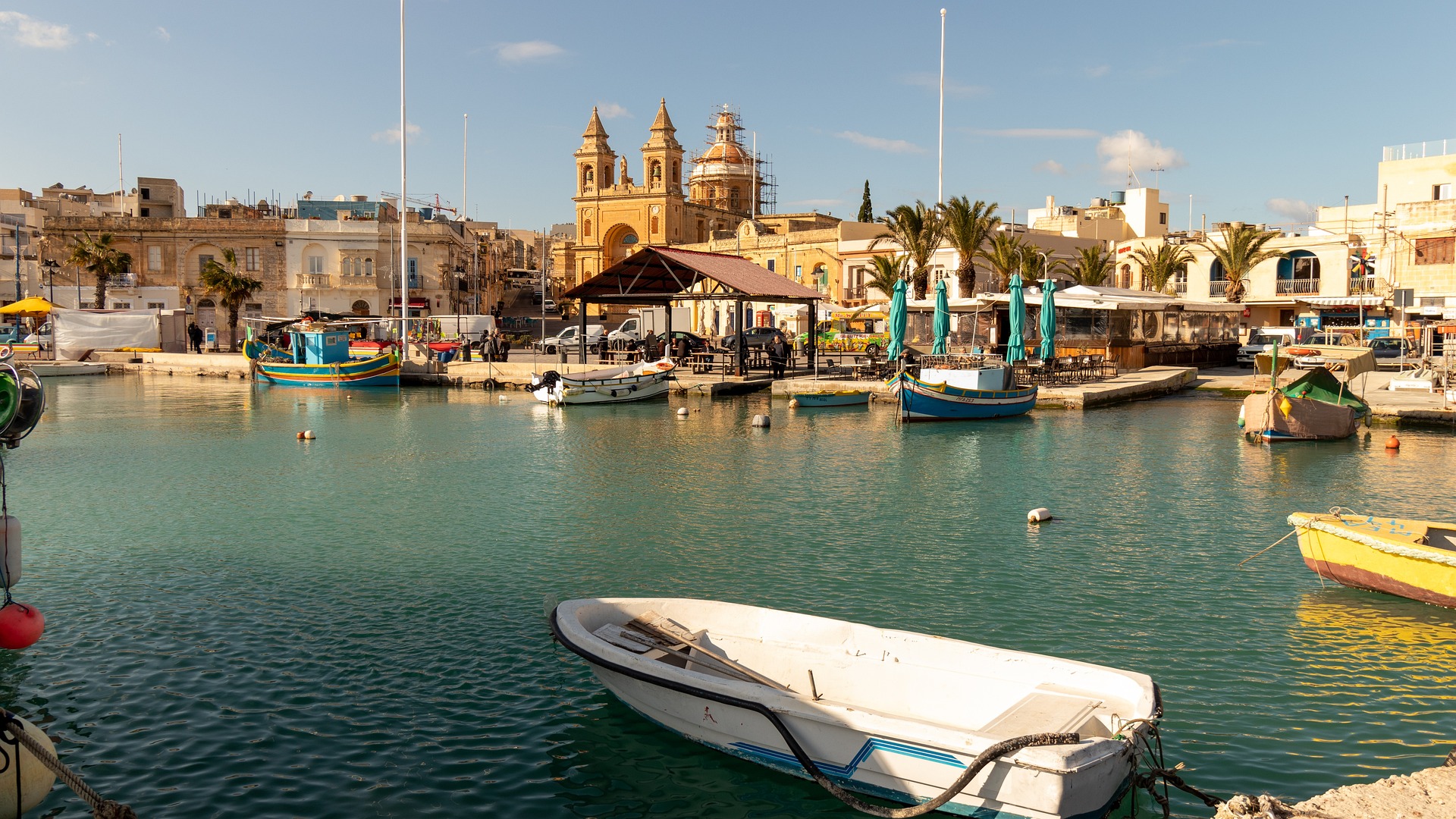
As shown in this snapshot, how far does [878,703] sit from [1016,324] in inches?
1081

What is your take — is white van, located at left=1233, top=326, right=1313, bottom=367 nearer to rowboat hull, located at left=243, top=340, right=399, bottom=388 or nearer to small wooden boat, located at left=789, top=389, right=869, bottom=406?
small wooden boat, located at left=789, top=389, right=869, bottom=406

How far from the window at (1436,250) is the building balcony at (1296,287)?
242 inches

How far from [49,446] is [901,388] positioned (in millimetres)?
20602

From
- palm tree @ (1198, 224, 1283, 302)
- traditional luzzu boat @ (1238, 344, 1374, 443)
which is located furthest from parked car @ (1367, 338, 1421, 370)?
traditional luzzu boat @ (1238, 344, 1374, 443)

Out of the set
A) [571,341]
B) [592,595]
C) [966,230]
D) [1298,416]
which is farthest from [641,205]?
[592,595]

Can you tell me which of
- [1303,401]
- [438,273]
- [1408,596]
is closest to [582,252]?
[438,273]

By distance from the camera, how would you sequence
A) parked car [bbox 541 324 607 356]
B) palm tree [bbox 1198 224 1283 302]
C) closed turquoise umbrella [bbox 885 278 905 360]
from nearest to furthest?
closed turquoise umbrella [bbox 885 278 905 360], palm tree [bbox 1198 224 1283 302], parked car [bbox 541 324 607 356]

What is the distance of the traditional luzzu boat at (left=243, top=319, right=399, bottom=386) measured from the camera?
41812 mm

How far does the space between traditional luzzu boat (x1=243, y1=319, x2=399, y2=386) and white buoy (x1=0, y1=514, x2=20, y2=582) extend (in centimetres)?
3337

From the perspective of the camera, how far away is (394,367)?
4191 centimetres

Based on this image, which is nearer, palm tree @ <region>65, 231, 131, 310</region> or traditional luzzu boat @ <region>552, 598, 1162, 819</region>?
traditional luzzu boat @ <region>552, 598, 1162, 819</region>

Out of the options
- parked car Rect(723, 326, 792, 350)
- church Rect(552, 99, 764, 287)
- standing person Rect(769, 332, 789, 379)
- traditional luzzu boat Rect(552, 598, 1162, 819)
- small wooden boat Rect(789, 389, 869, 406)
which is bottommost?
traditional luzzu boat Rect(552, 598, 1162, 819)

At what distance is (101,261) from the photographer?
58906 millimetres

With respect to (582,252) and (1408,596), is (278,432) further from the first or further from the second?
(582,252)
